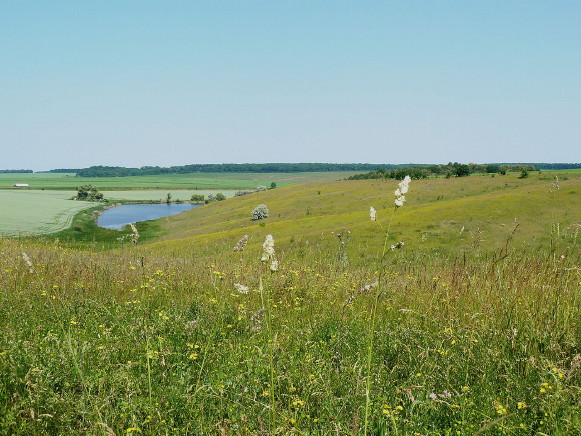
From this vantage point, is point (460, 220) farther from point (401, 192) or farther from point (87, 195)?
point (87, 195)

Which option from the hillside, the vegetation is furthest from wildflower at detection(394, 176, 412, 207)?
the vegetation

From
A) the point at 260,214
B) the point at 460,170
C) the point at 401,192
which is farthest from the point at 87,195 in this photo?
the point at 401,192

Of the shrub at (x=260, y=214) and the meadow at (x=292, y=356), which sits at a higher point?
the meadow at (x=292, y=356)

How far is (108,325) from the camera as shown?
6.43m

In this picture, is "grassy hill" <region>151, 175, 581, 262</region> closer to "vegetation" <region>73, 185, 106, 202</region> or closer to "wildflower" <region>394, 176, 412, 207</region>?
"wildflower" <region>394, 176, 412, 207</region>

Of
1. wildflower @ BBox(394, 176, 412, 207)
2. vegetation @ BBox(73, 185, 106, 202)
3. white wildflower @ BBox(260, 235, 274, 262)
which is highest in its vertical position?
wildflower @ BBox(394, 176, 412, 207)

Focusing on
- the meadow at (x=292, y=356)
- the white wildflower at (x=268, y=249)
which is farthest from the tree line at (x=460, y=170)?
the white wildflower at (x=268, y=249)

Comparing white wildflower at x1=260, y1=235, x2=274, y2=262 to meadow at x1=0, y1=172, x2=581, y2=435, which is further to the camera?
meadow at x1=0, y1=172, x2=581, y2=435

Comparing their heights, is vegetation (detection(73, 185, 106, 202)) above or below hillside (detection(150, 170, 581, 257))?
below

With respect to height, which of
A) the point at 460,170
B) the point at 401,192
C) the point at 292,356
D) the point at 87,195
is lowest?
the point at 87,195

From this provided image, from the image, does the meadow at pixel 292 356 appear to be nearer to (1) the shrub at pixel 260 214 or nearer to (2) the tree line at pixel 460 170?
(2) the tree line at pixel 460 170

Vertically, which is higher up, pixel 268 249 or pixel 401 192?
pixel 401 192

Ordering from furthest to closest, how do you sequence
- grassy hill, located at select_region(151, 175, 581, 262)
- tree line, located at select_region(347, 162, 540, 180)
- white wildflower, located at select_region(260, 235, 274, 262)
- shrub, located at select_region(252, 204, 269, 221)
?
tree line, located at select_region(347, 162, 540, 180), shrub, located at select_region(252, 204, 269, 221), grassy hill, located at select_region(151, 175, 581, 262), white wildflower, located at select_region(260, 235, 274, 262)

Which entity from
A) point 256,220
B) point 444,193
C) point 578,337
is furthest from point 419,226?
point 256,220
